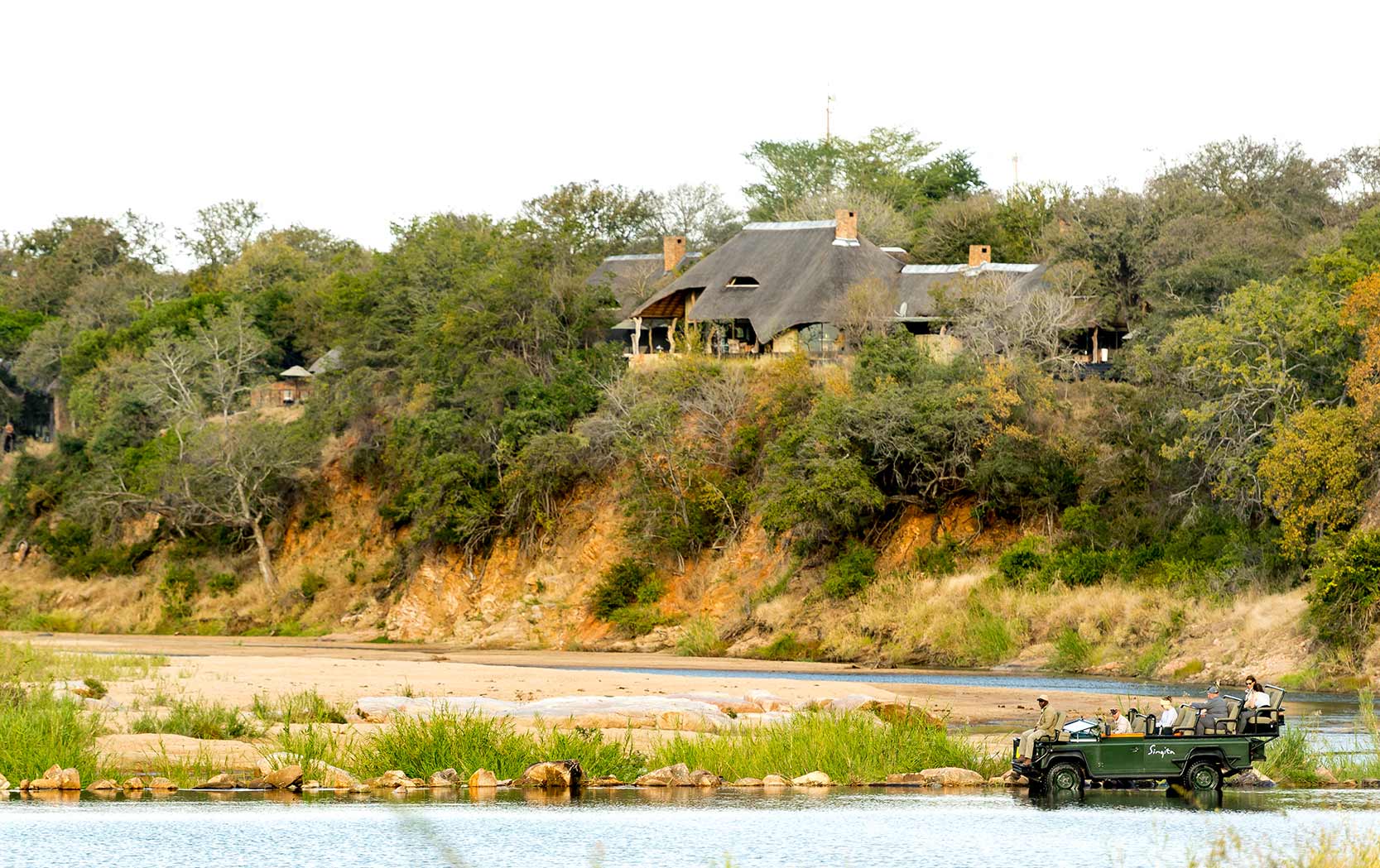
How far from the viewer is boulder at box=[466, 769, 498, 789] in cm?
2706

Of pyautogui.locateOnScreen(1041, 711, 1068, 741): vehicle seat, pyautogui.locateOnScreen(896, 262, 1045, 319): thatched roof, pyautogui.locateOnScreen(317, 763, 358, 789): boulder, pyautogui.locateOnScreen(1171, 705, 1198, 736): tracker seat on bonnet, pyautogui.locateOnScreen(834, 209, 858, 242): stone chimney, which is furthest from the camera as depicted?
pyautogui.locateOnScreen(834, 209, 858, 242): stone chimney

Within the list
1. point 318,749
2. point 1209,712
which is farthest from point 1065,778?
point 318,749

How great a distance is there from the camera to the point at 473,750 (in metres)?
27.5

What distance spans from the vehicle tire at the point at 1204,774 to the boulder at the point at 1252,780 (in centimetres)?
135

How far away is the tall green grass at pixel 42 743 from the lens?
26.5 meters

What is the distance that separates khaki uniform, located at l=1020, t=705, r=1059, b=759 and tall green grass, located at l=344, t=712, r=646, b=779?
19.2 feet

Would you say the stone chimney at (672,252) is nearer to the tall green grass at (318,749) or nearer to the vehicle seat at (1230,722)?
the tall green grass at (318,749)

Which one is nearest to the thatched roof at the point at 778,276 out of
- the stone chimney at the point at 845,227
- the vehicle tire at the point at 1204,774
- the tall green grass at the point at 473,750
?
the stone chimney at the point at 845,227

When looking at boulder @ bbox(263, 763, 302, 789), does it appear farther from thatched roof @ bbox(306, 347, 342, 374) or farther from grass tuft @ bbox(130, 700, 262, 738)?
thatched roof @ bbox(306, 347, 342, 374)

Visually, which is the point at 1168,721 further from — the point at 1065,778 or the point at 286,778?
the point at 286,778

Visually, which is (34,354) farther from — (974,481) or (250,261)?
(974,481)

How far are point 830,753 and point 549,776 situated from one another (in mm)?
4461

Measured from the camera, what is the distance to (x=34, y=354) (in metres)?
101

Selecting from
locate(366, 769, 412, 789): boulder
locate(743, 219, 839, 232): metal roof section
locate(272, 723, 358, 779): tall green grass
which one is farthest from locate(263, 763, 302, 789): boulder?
locate(743, 219, 839, 232): metal roof section
